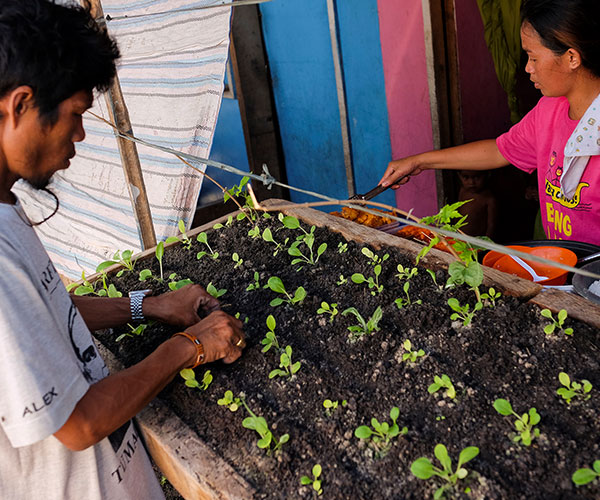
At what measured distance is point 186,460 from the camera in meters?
1.28

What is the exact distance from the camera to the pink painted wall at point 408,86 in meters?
3.64

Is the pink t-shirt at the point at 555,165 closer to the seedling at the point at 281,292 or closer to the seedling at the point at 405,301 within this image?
the seedling at the point at 405,301

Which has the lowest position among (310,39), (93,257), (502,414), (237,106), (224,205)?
(224,205)

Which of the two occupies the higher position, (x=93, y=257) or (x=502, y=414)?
(x=502, y=414)

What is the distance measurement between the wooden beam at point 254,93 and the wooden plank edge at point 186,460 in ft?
12.9

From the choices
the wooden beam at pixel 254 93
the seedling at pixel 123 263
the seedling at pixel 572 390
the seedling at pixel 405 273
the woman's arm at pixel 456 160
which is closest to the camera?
the seedling at pixel 572 390

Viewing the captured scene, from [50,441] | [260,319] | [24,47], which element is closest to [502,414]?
[260,319]

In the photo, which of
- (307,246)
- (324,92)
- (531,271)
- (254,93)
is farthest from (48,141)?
(254,93)

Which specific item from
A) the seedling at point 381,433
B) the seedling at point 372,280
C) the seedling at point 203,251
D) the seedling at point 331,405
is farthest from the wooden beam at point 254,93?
the seedling at point 381,433

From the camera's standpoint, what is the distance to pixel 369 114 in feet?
14.2

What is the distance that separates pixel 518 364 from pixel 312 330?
60 cm

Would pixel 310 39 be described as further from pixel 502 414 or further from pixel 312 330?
pixel 502 414

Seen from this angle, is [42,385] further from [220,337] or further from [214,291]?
[214,291]

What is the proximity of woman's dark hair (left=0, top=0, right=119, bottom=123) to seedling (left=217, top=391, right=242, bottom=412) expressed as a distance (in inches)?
31.0
